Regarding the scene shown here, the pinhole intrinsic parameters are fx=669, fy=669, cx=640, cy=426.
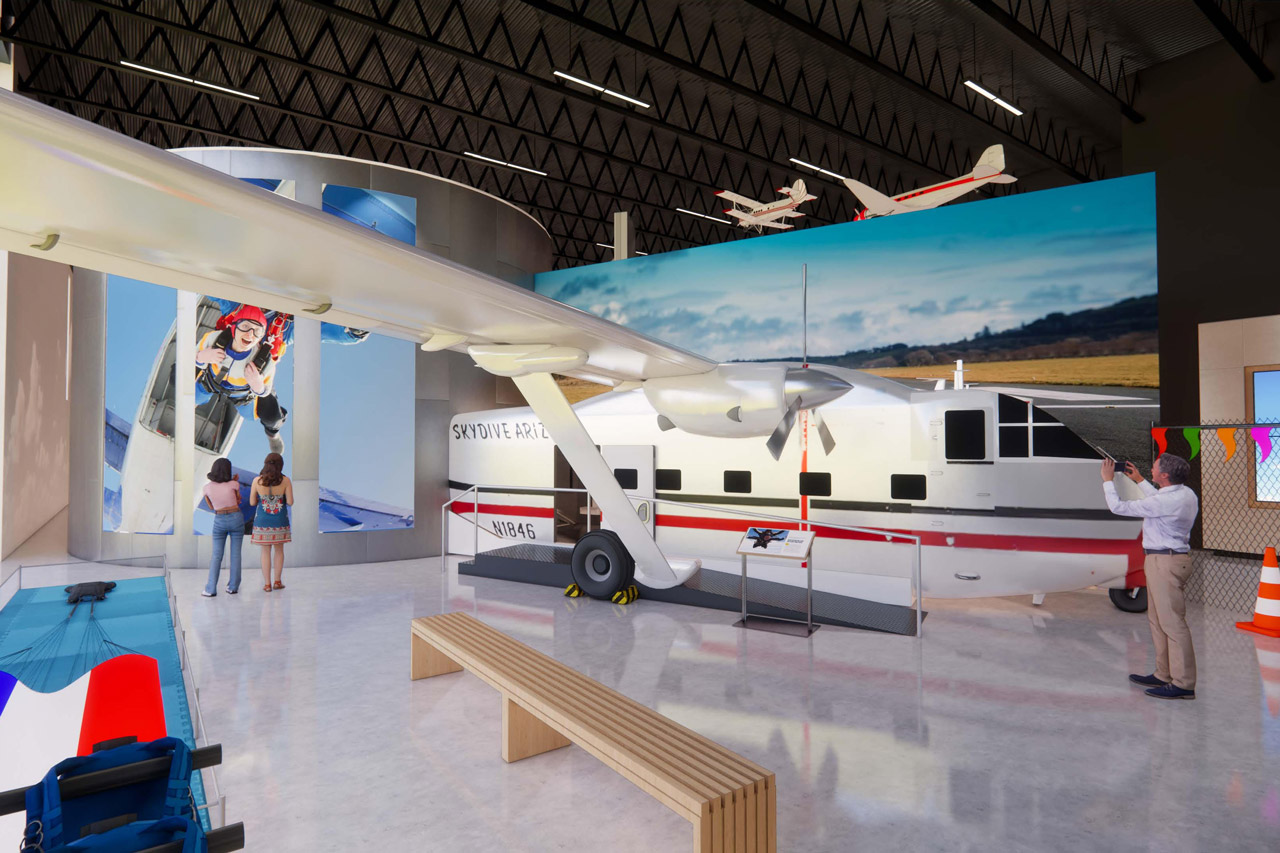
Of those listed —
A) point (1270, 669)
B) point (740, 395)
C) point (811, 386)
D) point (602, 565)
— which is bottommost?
point (1270, 669)

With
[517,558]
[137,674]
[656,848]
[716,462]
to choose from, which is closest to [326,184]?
[517,558]

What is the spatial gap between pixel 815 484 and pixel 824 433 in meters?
0.58

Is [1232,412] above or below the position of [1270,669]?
above

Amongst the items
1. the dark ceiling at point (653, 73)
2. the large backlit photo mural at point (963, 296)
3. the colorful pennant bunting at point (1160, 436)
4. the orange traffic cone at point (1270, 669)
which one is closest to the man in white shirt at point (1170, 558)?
the orange traffic cone at point (1270, 669)

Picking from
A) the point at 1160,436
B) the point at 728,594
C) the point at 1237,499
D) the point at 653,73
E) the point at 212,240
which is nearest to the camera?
the point at 212,240

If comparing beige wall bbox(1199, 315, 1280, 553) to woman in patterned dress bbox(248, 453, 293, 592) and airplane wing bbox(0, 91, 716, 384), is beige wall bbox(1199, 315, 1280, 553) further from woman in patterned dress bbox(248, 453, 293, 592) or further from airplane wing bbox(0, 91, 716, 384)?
woman in patterned dress bbox(248, 453, 293, 592)

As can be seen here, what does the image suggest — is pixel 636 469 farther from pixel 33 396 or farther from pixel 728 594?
pixel 33 396

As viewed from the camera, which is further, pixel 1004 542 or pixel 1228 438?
pixel 1228 438

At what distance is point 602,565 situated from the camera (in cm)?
794

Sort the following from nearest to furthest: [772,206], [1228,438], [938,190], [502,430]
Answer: [1228,438] < [502,430] < [938,190] < [772,206]

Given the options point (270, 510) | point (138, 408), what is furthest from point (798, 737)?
point (138, 408)

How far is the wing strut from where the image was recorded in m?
4.88

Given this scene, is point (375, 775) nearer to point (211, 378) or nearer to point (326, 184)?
point (211, 378)

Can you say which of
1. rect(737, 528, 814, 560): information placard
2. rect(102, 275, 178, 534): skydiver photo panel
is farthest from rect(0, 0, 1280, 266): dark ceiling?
rect(737, 528, 814, 560): information placard
